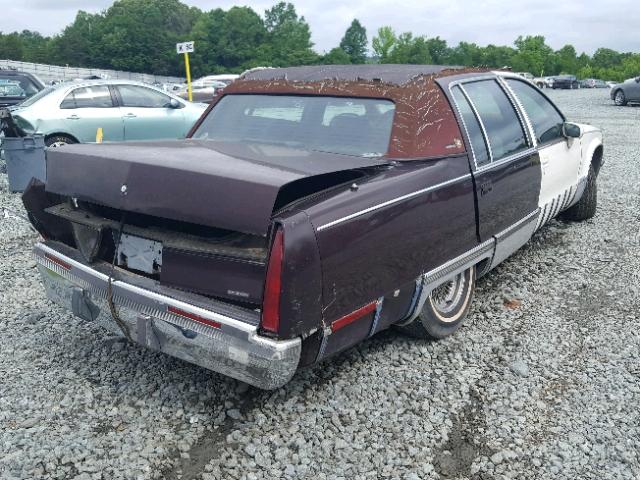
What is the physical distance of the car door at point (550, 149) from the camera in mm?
4703

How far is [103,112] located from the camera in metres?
9.66

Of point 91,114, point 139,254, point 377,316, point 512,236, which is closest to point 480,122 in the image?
point 512,236

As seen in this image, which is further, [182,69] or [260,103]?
[182,69]

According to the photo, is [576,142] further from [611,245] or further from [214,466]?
[214,466]

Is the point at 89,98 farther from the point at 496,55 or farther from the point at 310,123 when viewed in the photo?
the point at 496,55

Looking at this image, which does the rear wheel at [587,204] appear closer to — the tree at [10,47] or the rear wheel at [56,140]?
the rear wheel at [56,140]

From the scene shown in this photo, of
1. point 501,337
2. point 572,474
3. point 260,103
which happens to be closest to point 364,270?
point 572,474

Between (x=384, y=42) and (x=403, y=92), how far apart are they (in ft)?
331

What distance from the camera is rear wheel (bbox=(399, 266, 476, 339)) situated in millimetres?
3590

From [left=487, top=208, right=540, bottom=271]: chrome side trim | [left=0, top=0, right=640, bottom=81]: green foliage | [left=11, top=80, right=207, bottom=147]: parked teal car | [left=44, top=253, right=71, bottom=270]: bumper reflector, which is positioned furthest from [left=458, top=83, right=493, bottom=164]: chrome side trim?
[left=0, top=0, right=640, bottom=81]: green foliage

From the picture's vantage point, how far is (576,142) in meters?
5.39

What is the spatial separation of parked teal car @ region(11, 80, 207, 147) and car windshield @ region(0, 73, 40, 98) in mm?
2203

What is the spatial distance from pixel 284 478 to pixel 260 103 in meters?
2.46

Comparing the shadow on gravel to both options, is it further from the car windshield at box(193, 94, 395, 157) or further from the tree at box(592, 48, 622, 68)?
the tree at box(592, 48, 622, 68)
